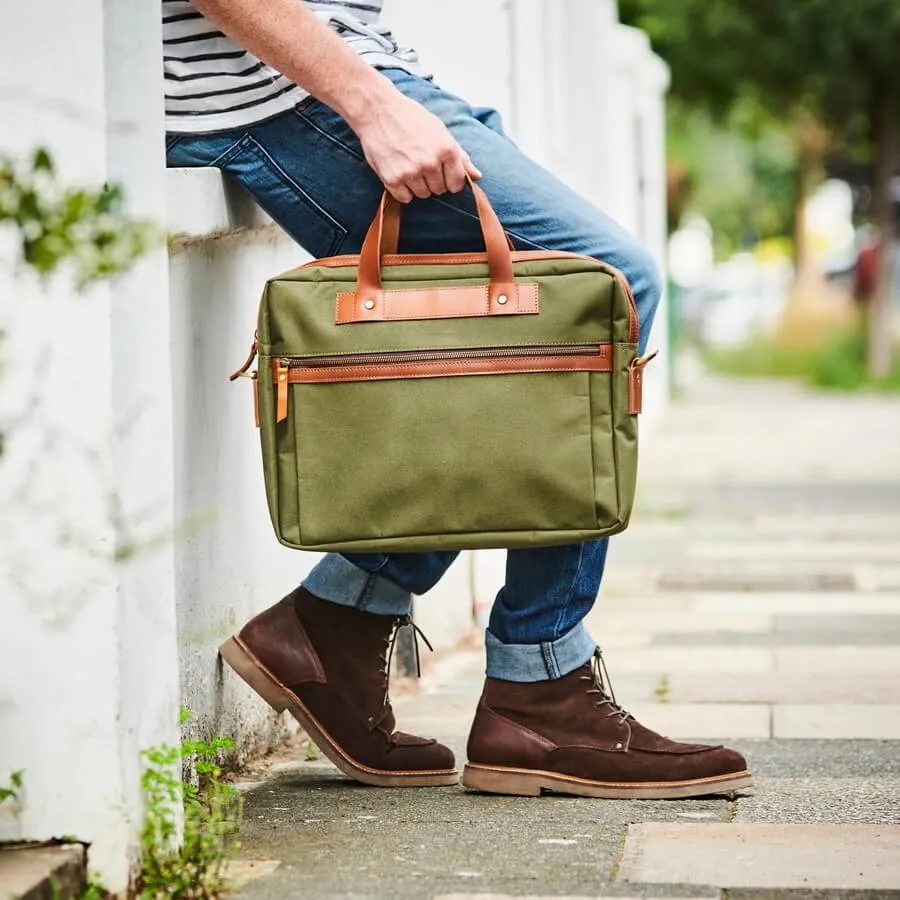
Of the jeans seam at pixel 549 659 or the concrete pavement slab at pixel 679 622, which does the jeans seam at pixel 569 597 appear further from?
the concrete pavement slab at pixel 679 622

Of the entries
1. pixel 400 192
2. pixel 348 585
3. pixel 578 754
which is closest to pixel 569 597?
pixel 578 754

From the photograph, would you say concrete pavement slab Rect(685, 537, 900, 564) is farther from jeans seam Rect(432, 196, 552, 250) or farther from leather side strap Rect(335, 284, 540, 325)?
leather side strap Rect(335, 284, 540, 325)

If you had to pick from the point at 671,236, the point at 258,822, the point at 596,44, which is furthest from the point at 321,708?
the point at 671,236

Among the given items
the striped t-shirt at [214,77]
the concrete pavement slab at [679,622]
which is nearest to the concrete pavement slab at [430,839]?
the striped t-shirt at [214,77]

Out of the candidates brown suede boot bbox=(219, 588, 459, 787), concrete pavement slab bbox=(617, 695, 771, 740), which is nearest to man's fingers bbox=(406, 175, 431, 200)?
brown suede boot bbox=(219, 588, 459, 787)

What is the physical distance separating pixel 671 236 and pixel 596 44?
1916 cm

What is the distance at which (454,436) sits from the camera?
9.56 ft

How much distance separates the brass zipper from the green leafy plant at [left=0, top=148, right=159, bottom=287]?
22.9 inches

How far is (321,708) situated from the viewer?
10.9ft

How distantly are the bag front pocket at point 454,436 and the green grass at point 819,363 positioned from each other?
15.9 m

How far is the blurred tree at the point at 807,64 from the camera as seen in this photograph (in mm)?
17609

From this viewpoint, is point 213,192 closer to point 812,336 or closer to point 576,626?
point 576,626

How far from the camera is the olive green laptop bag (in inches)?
115

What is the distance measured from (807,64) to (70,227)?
54.6ft
